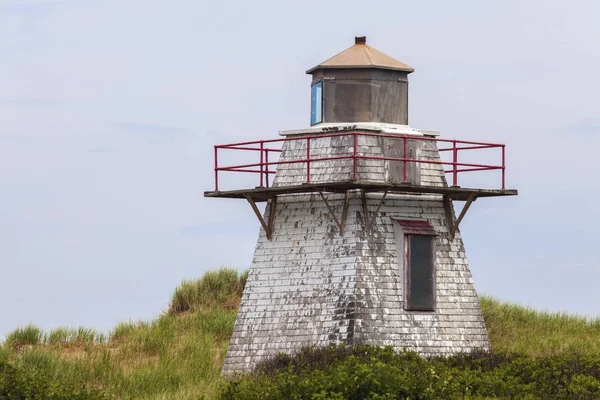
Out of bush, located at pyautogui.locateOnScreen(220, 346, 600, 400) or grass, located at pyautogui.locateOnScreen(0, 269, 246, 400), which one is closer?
bush, located at pyautogui.locateOnScreen(220, 346, 600, 400)

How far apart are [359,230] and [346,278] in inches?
42.0

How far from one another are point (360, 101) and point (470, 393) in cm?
733

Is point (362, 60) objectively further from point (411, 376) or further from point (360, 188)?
point (411, 376)

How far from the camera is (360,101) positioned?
1117 inches

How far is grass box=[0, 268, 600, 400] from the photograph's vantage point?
30062mm

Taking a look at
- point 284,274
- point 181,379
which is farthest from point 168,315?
point 284,274

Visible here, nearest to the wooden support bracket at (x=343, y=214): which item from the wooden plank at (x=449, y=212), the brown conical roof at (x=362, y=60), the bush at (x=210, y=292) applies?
the wooden plank at (x=449, y=212)

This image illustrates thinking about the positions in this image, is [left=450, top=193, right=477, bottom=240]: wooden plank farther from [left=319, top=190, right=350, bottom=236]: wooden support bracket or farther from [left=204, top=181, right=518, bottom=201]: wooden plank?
[left=319, top=190, right=350, bottom=236]: wooden support bracket

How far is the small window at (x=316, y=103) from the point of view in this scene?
28.8 meters

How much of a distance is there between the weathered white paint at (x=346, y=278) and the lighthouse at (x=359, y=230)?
26 mm

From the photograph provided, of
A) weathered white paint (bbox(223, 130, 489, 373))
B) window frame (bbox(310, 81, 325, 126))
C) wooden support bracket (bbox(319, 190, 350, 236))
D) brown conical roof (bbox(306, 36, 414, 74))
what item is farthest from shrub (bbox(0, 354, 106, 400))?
brown conical roof (bbox(306, 36, 414, 74))

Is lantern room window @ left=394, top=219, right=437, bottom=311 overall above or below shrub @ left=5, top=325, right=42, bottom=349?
above

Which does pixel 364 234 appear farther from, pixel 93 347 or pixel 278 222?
pixel 93 347

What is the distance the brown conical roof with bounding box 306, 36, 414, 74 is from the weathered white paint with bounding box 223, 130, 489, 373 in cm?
171
